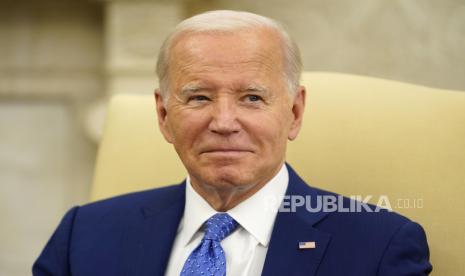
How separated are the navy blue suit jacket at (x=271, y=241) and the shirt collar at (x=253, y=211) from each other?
0.08 ft

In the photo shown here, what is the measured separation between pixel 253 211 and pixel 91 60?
76.1 inches

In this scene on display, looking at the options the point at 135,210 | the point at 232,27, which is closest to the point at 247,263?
the point at 135,210

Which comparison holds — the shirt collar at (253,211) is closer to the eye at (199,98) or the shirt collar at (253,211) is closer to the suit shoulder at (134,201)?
the suit shoulder at (134,201)

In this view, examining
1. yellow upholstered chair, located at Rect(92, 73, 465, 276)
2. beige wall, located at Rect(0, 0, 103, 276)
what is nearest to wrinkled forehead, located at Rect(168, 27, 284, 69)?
yellow upholstered chair, located at Rect(92, 73, 465, 276)

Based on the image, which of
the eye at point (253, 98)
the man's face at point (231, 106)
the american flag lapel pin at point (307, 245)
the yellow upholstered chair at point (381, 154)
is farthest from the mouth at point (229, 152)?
the yellow upholstered chair at point (381, 154)

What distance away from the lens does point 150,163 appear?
6.61 ft

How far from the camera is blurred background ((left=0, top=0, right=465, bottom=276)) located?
280 cm

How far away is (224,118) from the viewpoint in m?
1.55

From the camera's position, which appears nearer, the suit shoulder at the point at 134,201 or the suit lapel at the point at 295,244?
the suit lapel at the point at 295,244

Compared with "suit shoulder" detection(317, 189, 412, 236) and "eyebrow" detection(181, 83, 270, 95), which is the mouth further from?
"suit shoulder" detection(317, 189, 412, 236)

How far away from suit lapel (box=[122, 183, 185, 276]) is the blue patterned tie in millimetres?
75

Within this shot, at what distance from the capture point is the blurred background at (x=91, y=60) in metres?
2.80

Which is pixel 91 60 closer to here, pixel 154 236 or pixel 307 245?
pixel 154 236

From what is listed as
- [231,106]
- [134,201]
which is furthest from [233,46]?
[134,201]
